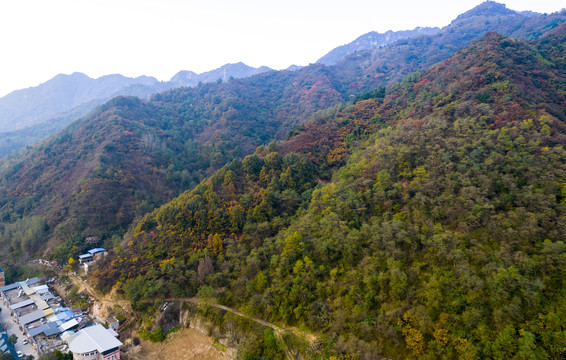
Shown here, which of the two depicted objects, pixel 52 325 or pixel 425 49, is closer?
pixel 52 325

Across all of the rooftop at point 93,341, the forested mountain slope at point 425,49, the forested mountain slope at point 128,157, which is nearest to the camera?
the rooftop at point 93,341

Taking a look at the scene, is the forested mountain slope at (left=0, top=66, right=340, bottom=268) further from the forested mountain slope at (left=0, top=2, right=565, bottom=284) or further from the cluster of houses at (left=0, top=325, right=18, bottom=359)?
the cluster of houses at (left=0, top=325, right=18, bottom=359)

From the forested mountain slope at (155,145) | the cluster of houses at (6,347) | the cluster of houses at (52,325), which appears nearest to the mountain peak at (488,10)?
the forested mountain slope at (155,145)

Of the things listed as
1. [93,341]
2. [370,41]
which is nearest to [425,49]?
[370,41]

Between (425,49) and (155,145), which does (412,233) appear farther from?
(425,49)

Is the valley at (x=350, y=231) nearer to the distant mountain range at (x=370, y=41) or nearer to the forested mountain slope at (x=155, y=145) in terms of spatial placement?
the forested mountain slope at (x=155, y=145)

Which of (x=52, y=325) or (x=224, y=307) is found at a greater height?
(x=224, y=307)
